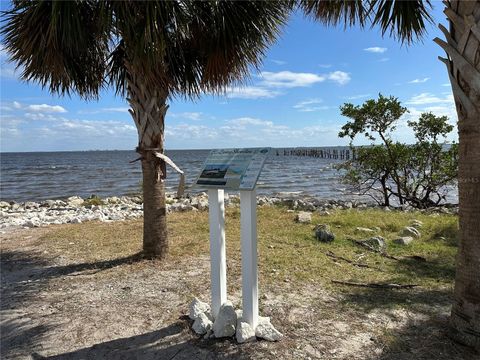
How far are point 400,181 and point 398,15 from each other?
35.0ft

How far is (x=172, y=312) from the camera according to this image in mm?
3893

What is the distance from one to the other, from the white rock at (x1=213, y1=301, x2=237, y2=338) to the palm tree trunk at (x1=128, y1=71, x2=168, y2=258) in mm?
2527

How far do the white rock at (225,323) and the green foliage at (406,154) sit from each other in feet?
35.5

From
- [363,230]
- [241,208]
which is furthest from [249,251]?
[363,230]

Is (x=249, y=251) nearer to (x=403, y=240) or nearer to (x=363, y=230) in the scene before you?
(x=403, y=240)

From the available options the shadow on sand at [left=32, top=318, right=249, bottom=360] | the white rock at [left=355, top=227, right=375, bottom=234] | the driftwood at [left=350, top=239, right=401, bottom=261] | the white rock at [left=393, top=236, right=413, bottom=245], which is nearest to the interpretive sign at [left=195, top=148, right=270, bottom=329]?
the shadow on sand at [left=32, top=318, right=249, bottom=360]

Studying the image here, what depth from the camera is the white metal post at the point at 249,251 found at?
10.5 feet

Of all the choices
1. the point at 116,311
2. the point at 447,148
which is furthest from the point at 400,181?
the point at 116,311

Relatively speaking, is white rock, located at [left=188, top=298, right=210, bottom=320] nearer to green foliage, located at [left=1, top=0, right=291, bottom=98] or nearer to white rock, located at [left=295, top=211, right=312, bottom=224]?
green foliage, located at [left=1, top=0, right=291, bottom=98]

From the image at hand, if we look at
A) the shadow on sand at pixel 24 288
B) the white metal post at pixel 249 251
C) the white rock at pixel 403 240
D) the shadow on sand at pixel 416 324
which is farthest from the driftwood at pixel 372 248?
the shadow on sand at pixel 24 288

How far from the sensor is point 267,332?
3.26 meters

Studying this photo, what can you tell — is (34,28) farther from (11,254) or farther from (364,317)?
(364,317)

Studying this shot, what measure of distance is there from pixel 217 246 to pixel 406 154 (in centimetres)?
1112

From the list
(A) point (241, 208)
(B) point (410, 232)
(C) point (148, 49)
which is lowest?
(B) point (410, 232)
